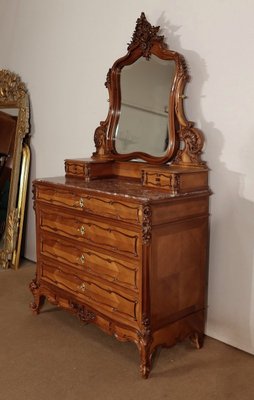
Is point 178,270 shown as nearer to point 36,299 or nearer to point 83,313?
point 83,313

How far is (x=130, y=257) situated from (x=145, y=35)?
133cm

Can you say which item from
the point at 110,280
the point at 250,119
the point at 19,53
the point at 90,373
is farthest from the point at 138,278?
the point at 19,53

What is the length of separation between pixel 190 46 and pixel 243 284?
1.36 m

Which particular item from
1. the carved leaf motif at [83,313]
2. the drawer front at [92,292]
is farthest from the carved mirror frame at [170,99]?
the carved leaf motif at [83,313]

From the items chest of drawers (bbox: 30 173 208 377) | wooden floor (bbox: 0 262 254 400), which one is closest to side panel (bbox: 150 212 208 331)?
chest of drawers (bbox: 30 173 208 377)

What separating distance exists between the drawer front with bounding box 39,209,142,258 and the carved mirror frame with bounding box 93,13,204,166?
0.56m

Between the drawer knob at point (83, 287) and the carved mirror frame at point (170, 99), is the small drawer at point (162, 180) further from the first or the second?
the drawer knob at point (83, 287)

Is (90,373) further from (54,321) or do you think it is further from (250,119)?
(250,119)

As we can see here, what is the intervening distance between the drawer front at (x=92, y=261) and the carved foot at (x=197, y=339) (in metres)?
0.55

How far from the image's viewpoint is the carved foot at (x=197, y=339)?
2357 millimetres

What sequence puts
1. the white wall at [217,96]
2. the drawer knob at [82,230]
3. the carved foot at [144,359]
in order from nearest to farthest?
the carved foot at [144,359] < the white wall at [217,96] < the drawer knob at [82,230]

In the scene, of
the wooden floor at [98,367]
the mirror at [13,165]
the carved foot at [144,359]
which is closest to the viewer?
the wooden floor at [98,367]

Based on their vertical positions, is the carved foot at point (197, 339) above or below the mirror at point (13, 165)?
below

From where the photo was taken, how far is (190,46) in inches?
94.5
